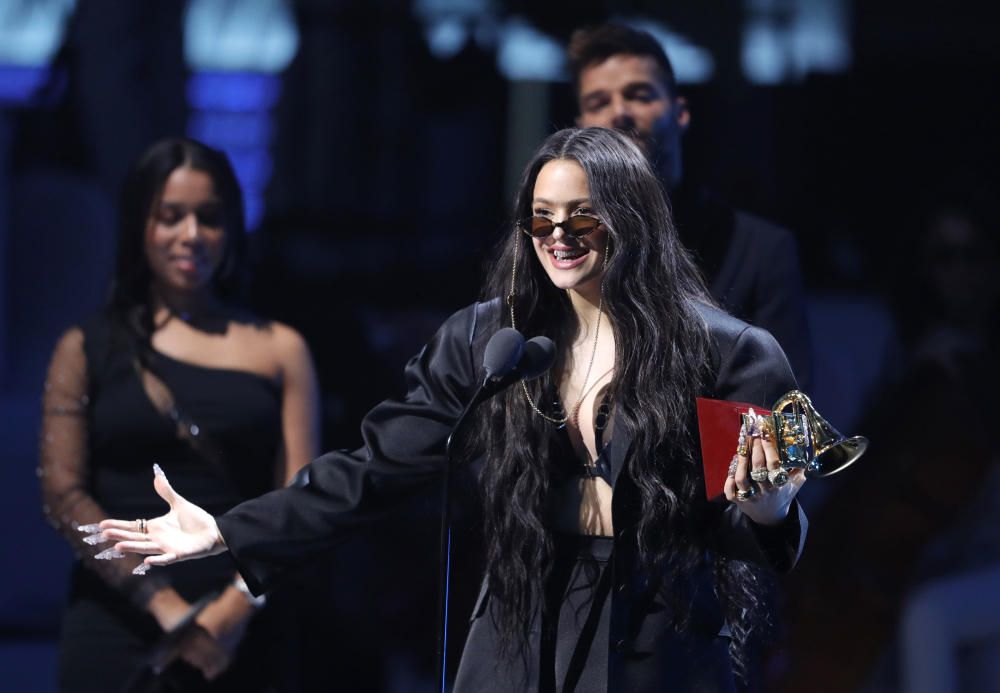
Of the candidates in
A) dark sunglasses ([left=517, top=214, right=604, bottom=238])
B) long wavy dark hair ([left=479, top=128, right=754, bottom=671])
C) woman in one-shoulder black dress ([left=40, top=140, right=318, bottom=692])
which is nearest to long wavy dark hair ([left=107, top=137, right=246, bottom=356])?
woman in one-shoulder black dress ([left=40, top=140, right=318, bottom=692])

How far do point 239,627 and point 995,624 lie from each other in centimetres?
238

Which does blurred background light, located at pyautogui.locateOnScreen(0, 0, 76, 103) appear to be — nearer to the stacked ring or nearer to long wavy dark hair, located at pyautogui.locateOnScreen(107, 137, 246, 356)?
long wavy dark hair, located at pyautogui.locateOnScreen(107, 137, 246, 356)

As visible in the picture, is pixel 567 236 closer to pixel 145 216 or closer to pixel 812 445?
pixel 812 445

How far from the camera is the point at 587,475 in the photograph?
2.60m

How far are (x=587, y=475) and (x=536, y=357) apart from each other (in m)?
0.27

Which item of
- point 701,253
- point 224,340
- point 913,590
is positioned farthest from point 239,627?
point 913,590

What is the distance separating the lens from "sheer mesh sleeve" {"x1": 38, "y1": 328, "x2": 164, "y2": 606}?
3506 mm

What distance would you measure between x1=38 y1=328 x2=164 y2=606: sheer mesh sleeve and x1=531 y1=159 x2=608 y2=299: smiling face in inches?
56.1

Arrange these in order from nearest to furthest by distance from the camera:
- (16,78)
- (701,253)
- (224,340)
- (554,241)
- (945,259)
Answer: (554,241), (701,253), (224,340), (945,259), (16,78)

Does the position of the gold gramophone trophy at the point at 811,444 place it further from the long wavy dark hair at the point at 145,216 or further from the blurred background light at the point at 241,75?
the blurred background light at the point at 241,75

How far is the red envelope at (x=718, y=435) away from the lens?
2361 mm

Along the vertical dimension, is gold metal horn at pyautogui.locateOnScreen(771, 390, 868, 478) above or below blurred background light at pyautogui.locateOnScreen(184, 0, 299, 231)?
below

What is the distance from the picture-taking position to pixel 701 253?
3.43 meters

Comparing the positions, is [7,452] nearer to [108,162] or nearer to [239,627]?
[108,162]
